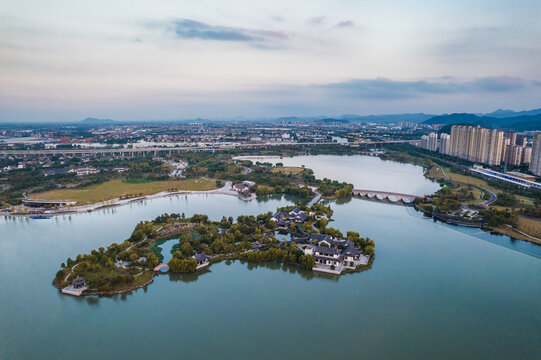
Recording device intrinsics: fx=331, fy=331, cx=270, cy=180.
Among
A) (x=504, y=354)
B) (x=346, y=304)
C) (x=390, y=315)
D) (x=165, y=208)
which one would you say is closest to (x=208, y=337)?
(x=346, y=304)

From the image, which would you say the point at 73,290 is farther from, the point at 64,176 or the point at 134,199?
the point at 64,176

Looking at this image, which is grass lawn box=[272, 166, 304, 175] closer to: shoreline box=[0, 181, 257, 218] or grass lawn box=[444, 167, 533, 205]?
shoreline box=[0, 181, 257, 218]

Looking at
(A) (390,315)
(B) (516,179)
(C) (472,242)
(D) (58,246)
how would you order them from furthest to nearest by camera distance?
(B) (516,179) → (C) (472,242) → (D) (58,246) → (A) (390,315)

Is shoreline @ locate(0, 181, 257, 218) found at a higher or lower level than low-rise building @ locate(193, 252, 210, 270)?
higher

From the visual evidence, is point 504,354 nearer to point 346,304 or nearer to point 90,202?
point 346,304

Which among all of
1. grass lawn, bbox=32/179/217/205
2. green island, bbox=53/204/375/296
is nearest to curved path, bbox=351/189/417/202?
green island, bbox=53/204/375/296

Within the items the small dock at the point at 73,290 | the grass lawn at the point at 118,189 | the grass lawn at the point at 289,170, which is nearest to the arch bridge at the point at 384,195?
the grass lawn at the point at 289,170

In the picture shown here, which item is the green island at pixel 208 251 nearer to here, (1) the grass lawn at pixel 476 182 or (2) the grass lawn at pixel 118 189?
(2) the grass lawn at pixel 118 189
